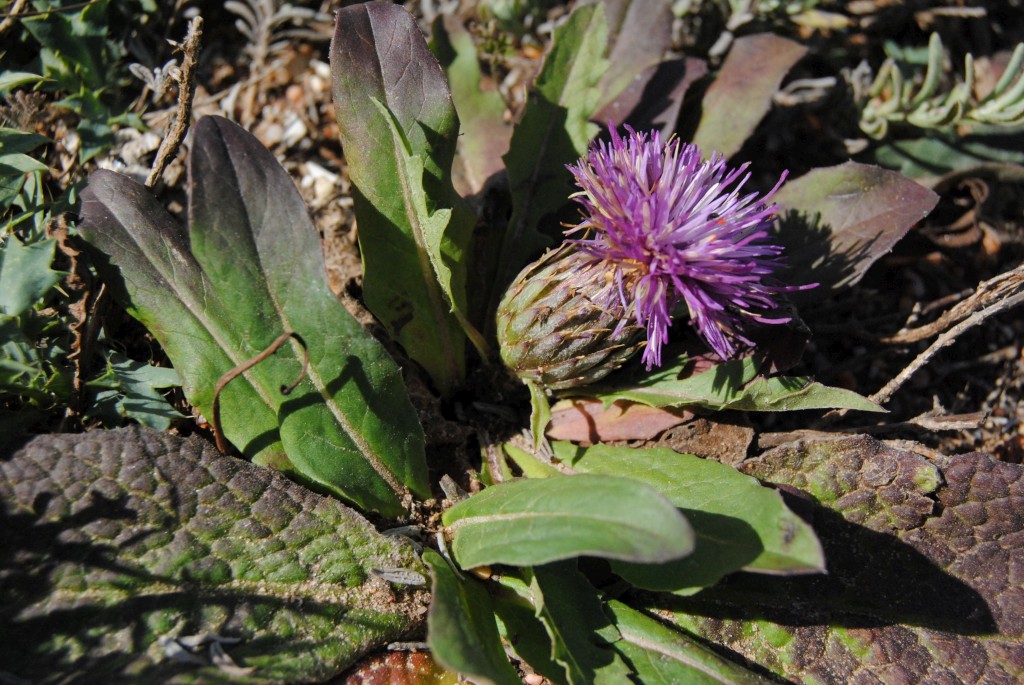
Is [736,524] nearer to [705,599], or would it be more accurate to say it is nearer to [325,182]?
[705,599]

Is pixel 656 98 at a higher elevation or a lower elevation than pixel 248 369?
higher

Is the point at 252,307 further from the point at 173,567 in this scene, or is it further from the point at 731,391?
the point at 731,391

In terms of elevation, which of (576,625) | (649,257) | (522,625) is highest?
(649,257)

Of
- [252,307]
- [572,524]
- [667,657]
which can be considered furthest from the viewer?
[252,307]

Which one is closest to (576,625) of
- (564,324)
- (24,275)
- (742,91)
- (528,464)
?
(528,464)

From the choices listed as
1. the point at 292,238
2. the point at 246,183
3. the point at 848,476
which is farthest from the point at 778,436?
the point at 246,183

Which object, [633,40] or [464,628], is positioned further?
[633,40]
